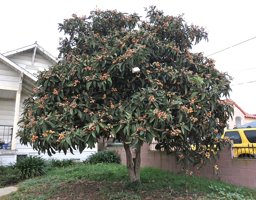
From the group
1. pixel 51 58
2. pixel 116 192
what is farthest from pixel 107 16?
pixel 51 58

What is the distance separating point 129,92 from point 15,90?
755 cm

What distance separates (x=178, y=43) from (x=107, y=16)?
1974mm

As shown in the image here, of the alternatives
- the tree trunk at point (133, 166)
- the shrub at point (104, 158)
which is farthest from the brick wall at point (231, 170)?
the shrub at point (104, 158)

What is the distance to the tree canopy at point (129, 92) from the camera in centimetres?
586

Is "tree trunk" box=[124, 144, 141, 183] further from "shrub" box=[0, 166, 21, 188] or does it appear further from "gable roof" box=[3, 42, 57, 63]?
"gable roof" box=[3, 42, 57, 63]

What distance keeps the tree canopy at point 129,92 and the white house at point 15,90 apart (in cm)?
454

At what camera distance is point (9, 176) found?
10.4 meters

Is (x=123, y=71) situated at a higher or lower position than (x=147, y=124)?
higher

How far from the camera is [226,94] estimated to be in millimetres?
7031

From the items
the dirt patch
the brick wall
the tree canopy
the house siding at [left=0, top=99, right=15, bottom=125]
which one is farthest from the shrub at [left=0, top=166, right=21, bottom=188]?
the brick wall

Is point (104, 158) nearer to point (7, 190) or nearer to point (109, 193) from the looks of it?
point (7, 190)

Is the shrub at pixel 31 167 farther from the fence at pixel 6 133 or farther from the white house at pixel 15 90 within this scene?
the fence at pixel 6 133

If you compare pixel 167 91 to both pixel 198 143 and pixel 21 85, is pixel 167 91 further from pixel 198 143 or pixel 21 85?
pixel 21 85

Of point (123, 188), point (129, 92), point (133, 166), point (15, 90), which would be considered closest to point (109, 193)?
point (123, 188)
